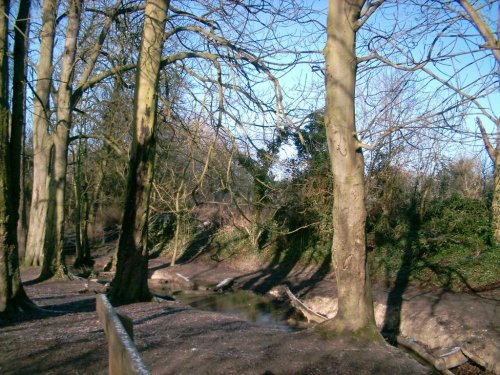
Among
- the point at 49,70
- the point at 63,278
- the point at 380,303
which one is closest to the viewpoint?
the point at 380,303

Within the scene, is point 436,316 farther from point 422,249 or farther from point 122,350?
point 122,350

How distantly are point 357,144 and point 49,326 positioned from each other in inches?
226

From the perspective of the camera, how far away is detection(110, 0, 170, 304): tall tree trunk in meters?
11.7

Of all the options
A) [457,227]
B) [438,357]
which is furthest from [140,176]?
[457,227]

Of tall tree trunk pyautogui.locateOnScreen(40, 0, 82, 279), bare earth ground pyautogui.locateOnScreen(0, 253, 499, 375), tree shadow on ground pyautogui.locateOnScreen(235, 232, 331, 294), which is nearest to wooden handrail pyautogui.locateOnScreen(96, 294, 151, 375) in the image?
bare earth ground pyautogui.locateOnScreen(0, 253, 499, 375)

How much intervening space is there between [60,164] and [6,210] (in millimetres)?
8391

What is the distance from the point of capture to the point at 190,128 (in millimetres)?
13953

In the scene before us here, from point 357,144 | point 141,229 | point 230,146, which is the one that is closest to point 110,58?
point 230,146

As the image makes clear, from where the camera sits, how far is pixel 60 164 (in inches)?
653

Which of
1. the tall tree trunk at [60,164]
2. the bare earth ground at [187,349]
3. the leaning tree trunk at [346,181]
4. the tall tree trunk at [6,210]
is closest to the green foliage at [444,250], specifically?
the bare earth ground at [187,349]

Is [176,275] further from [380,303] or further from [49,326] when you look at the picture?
[49,326]

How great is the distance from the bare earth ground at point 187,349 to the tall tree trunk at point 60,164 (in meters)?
5.82

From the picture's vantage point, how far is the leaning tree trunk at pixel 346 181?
856cm

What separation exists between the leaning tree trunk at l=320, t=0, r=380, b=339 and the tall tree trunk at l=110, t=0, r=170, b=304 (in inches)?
180
